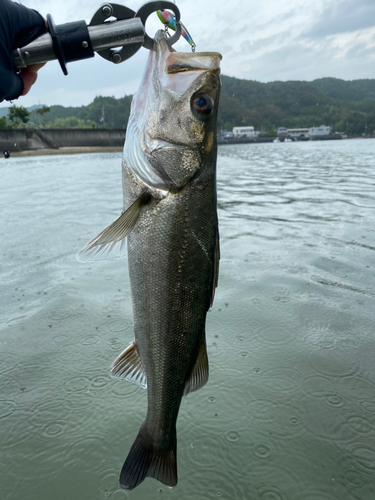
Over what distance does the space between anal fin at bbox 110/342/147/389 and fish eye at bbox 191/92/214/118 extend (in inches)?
51.0

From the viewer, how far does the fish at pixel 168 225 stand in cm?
186

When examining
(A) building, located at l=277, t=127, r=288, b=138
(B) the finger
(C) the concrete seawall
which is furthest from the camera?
(A) building, located at l=277, t=127, r=288, b=138

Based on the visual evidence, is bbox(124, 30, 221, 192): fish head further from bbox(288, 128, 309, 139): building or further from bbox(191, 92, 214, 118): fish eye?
bbox(288, 128, 309, 139): building

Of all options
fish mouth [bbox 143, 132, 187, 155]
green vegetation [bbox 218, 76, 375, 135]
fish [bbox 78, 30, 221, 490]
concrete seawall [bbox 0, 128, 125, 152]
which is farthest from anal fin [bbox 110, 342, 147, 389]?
green vegetation [bbox 218, 76, 375, 135]

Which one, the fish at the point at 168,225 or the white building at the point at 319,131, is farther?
the white building at the point at 319,131

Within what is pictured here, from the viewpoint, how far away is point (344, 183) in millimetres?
15141

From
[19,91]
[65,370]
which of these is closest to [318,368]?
[65,370]

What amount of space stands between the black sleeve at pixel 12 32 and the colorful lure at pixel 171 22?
0.66 meters

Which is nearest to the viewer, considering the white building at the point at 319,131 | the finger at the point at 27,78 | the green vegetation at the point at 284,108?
the finger at the point at 27,78

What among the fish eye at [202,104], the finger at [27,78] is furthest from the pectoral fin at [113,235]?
the finger at [27,78]

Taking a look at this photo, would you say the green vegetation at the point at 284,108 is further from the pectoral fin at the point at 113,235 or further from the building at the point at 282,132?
the pectoral fin at the point at 113,235

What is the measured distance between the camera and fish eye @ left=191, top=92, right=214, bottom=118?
1888 millimetres

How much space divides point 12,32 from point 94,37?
0.42 m

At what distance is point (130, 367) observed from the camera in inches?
83.0
